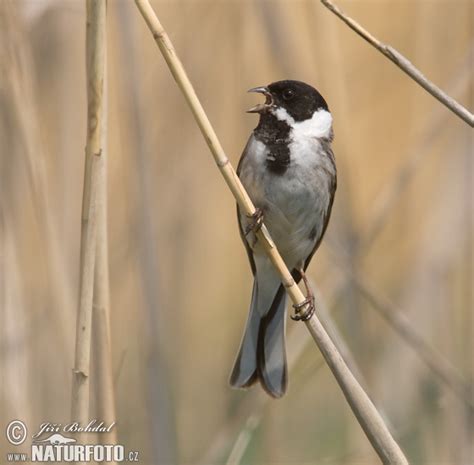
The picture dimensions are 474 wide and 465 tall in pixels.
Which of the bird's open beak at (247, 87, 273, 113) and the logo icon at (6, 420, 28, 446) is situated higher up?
the bird's open beak at (247, 87, 273, 113)

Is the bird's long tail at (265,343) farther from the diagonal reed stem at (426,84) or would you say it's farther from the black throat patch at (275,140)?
the diagonal reed stem at (426,84)

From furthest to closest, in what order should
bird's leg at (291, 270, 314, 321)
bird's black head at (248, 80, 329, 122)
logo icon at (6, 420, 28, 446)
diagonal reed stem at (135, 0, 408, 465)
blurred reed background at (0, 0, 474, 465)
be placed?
bird's black head at (248, 80, 329, 122) → blurred reed background at (0, 0, 474, 465) → logo icon at (6, 420, 28, 446) → bird's leg at (291, 270, 314, 321) → diagonal reed stem at (135, 0, 408, 465)

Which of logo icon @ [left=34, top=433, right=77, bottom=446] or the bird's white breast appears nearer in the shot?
logo icon @ [left=34, top=433, right=77, bottom=446]

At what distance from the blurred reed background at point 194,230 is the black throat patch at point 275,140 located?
22cm

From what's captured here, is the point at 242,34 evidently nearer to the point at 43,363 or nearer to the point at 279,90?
the point at 279,90

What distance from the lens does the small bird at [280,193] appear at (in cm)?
249

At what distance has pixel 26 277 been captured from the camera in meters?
2.68

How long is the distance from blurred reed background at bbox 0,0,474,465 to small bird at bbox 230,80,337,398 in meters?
0.10

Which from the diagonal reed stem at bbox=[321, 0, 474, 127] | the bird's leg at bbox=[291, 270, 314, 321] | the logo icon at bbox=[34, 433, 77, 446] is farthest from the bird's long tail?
the diagonal reed stem at bbox=[321, 0, 474, 127]

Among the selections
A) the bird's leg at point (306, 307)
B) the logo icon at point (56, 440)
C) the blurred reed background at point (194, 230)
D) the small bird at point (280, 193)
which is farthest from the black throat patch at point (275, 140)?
the logo icon at point (56, 440)

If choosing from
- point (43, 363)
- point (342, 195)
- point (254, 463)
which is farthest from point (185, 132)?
point (254, 463)

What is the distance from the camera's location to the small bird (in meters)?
2.49

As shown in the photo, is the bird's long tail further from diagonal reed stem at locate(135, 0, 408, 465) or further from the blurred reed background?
diagonal reed stem at locate(135, 0, 408, 465)

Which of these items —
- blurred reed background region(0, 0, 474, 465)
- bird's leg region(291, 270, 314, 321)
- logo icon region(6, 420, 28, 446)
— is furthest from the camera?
blurred reed background region(0, 0, 474, 465)
